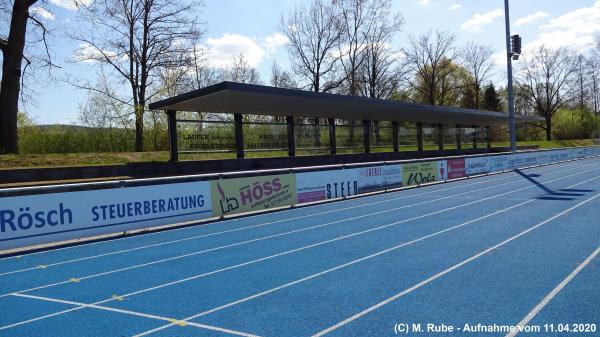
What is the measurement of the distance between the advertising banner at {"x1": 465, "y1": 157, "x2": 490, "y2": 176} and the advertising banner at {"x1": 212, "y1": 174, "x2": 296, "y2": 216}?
13088mm

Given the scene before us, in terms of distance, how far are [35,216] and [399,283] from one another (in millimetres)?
7760

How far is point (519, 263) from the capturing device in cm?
746

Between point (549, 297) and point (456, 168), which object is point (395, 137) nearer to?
point (456, 168)

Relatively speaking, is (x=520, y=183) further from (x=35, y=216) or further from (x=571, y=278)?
(x=35, y=216)

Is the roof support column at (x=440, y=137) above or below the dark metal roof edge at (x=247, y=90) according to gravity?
below

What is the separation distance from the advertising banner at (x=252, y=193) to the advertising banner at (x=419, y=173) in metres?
6.95

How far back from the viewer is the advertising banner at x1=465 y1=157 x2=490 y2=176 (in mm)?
25672

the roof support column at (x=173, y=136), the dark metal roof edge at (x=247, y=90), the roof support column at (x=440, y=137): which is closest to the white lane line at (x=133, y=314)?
the dark metal roof edge at (x=247, y=90)

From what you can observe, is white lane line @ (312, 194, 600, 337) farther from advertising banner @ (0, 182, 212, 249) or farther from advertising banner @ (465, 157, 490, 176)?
advertising banner @ (465, 157, 490, 176)

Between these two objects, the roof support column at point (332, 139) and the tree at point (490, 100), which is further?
the tree at point (490, 100)

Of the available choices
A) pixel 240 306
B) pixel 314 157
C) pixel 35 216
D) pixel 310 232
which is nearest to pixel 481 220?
pixel 310 232

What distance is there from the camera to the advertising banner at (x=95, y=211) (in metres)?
9.82

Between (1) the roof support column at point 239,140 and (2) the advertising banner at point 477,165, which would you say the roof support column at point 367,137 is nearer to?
(2) the advertising banner at point 477,165

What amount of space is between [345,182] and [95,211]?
378 inches
